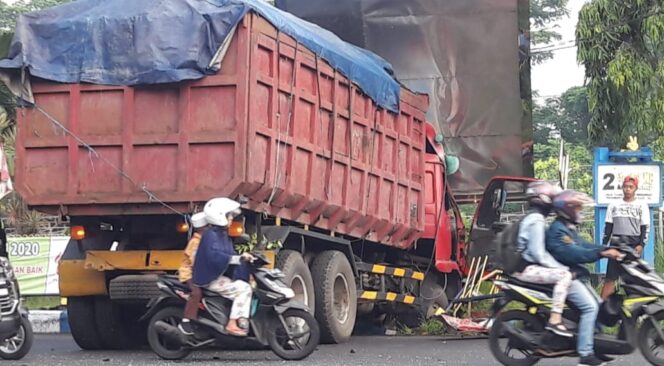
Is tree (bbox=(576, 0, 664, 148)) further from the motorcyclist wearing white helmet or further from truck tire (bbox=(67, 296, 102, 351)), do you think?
truck tire (bbox=(67, 296, 102, 351))

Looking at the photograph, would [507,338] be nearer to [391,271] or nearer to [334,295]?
[334,295]

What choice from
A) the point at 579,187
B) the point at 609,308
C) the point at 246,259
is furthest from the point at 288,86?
the point at 579,187

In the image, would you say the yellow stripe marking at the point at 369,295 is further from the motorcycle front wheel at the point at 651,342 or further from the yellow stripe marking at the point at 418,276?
the motorcycle front wheel at the point at 651,342

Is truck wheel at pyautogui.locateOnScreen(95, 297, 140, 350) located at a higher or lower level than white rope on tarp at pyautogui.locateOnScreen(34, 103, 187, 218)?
lower

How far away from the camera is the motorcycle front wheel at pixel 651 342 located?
26.2 feet

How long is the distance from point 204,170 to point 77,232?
168cm

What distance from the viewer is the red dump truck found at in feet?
31.2

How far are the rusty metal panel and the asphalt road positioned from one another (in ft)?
4.24

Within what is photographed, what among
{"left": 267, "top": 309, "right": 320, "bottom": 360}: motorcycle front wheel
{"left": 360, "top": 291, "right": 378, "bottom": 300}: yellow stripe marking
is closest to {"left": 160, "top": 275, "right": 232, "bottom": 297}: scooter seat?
{"left": 267, "top": 309, "right": 320, "bottom": 360}: motorcycle front wheel

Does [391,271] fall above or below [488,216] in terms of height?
below

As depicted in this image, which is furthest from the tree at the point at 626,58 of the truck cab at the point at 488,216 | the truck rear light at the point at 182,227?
the truck rear light at the point at 182,227

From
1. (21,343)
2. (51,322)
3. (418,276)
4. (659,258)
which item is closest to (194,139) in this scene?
(21,343)

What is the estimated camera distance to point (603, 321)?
26.3ft

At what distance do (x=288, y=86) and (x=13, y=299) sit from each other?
3.06 metres
